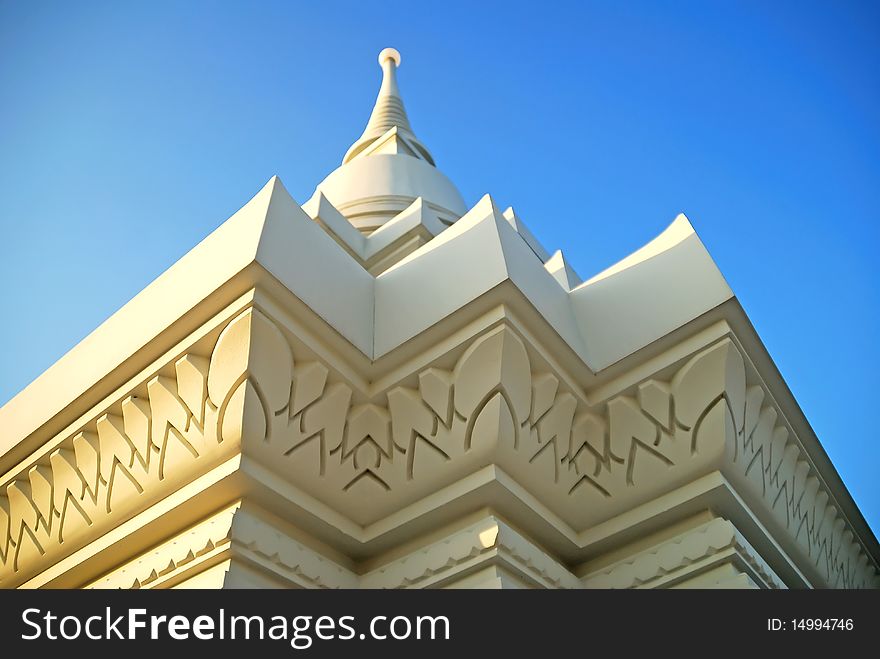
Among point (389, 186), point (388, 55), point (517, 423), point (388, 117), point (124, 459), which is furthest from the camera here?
point (388, 55)

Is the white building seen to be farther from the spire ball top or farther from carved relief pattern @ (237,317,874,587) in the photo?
the spire ball top

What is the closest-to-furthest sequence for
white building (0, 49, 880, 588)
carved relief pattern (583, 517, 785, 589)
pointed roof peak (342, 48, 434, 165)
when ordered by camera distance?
white building (0, 49, 880, 588), carved relief pattern (583, 517, 785, 589), pointed roof peak (342, 48, 434, 165)

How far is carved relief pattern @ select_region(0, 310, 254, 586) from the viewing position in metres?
2.49

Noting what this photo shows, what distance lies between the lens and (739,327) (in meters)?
2.67

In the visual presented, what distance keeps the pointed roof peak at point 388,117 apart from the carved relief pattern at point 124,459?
10.9ft

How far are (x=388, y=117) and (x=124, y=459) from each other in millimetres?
4237

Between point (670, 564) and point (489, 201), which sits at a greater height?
point (489, 201)

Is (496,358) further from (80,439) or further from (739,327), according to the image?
(80,439)

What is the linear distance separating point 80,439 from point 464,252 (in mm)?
1434

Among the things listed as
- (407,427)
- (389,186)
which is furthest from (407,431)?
(389,186)

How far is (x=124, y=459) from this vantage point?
2.72 metres

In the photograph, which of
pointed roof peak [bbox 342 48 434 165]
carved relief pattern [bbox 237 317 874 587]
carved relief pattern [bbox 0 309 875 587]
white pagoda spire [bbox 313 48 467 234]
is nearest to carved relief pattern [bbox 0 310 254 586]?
carved relief pattern [bbox 0 309 875 587]

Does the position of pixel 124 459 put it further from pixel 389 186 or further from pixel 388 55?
pixel 388 55
